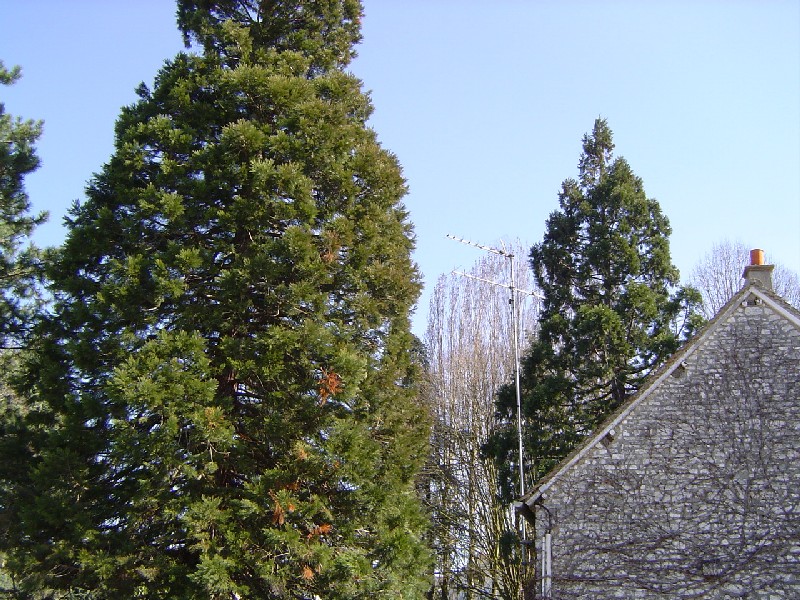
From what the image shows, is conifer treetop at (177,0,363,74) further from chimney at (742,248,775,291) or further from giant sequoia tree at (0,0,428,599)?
chimney at (742,248,775,291)

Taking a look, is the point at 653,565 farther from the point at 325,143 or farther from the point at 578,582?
the point at 325,143

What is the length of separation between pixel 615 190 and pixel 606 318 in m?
3.63

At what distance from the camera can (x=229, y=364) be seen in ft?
35.9

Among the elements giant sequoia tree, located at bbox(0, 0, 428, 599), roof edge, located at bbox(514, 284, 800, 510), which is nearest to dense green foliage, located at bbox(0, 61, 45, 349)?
giant sequoia tree, located at bbox(0, 0, 428, 599)

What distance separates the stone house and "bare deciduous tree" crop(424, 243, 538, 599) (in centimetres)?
597

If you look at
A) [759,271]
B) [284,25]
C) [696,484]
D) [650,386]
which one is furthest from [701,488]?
[284,25]

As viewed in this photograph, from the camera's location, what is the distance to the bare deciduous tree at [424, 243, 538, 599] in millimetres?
20906

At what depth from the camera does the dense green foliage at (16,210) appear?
47.3ft

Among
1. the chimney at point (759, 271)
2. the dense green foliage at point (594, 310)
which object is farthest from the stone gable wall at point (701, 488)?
the dense green foliage at point (594, 310)

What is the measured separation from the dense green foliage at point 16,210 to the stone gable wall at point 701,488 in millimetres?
10617

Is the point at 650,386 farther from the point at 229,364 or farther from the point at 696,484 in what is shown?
the point at 229,364

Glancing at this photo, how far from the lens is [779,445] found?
448 inches

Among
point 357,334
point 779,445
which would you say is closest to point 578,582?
point 779,445

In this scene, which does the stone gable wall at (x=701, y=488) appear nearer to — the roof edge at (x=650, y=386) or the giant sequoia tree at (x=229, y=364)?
the roof edge at (x=650, y=386)
